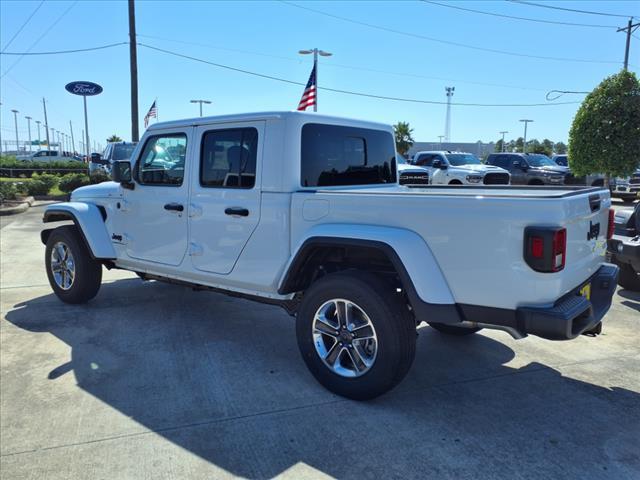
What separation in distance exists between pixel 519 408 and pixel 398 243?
1.40 m

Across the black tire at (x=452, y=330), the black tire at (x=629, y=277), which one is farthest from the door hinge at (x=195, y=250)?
the black tire at (x=629, y=277)

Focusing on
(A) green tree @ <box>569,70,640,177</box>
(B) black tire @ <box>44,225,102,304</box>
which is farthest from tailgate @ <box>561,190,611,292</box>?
(A) green tree @ <box>569,70,640,177</box>

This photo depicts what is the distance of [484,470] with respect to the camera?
267cm

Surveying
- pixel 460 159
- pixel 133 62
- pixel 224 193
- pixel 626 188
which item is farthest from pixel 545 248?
pixel 626 188

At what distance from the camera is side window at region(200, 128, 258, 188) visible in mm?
3941

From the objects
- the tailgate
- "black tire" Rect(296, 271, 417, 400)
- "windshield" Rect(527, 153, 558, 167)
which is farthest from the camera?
"windshield" Rect(527, 153, 558, 167)

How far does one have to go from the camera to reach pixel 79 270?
5.43 m

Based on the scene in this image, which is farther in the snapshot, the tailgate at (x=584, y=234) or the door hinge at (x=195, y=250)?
the door hinge at (x=195, y=250)

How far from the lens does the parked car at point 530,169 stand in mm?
17391

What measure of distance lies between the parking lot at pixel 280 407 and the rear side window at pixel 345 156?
152 cm

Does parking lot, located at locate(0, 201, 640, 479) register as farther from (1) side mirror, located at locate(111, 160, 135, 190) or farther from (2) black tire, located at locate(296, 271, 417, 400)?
(1) side mirror, located at locate(111, 160, 135, 190)

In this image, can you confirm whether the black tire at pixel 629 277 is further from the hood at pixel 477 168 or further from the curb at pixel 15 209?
the curb at pixel 15 209

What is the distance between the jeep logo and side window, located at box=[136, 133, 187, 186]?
3.18 meters

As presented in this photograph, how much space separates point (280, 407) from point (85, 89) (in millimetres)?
21302
